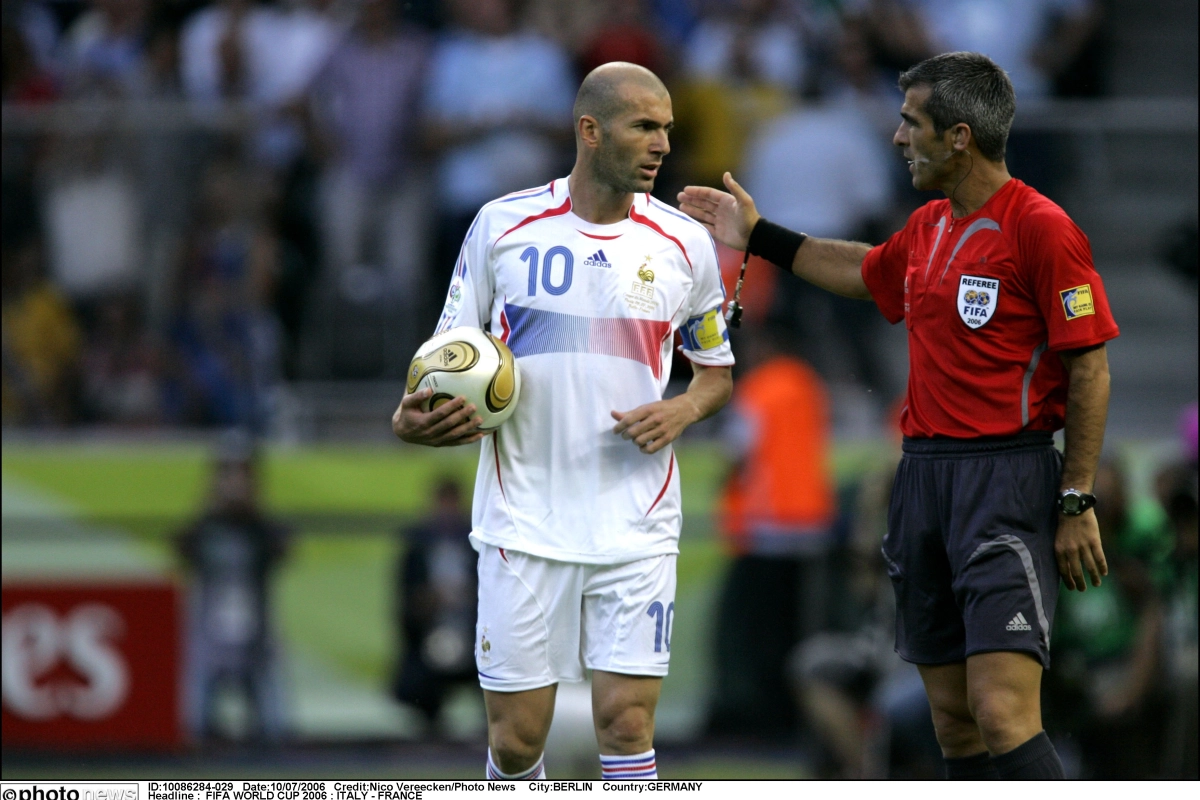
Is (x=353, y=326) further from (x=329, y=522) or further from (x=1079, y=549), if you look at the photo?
(x=1079, y=549)

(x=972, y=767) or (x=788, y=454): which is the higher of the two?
(x=788, y=454)

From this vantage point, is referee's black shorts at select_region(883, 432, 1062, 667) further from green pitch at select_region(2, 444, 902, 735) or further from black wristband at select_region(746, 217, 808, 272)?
green pitch at select_region(2, 444, 902, 735)

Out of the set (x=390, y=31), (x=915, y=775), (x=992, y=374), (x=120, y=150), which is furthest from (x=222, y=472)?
(x=992, y=374)

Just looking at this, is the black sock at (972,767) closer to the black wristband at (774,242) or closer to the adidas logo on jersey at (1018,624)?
the adidas logo on jersey at (1018,624)

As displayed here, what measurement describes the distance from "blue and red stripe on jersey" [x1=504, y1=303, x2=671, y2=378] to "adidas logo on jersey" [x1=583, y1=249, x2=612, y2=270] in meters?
0.18

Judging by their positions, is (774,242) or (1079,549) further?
(774,242)

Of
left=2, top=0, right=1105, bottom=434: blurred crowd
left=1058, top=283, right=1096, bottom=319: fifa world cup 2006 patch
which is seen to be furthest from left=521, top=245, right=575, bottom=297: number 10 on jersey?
left=2, top=0, right=1105, bottom=434: blurred crowd

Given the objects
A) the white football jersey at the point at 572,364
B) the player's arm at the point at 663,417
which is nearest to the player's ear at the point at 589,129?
the white football jersey at the point at 572,364

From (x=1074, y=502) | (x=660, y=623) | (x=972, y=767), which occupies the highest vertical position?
(x=1074, y=502)

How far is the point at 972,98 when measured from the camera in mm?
4945

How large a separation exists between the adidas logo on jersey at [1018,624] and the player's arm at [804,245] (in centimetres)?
129

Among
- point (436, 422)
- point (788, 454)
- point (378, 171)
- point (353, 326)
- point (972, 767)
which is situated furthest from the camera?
point (378, 171)

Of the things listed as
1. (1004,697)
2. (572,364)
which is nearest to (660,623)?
(572,364)

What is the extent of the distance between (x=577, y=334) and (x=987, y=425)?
1.38 metres
